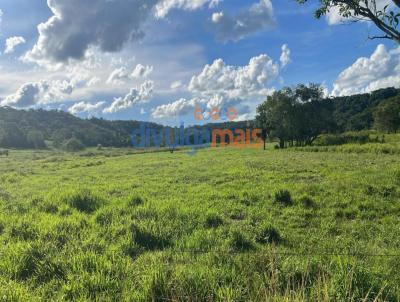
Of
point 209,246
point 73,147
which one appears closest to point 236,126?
point 73,147

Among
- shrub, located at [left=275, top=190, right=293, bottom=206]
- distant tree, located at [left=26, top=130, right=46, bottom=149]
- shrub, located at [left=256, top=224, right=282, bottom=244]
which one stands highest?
distant tree, located at [left=26, top=130, right=46, bottom=149]

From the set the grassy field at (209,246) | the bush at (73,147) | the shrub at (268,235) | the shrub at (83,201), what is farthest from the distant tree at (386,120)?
the bush at (73,147)

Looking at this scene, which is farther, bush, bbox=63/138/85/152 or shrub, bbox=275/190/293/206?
bush, bbox=63/138/85/152

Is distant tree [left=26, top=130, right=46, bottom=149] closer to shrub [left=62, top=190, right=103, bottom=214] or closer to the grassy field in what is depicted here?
the grassy field

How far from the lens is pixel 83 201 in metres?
13.6

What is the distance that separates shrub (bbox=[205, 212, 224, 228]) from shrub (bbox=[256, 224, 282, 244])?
1.50m

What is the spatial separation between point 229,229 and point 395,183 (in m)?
11.2

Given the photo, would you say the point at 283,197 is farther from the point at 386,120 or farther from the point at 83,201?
the point at 386,120

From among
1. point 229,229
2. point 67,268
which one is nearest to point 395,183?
point 229,229

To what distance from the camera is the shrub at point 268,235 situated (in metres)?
8.95

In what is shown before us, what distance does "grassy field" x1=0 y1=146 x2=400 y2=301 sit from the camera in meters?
5.46

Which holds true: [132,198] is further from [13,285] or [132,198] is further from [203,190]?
[13,285]

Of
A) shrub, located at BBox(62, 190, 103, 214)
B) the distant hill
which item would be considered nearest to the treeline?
the distant hill

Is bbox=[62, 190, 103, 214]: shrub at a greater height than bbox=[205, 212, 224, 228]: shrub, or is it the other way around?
bbox=[62, 190, 103, 214]: shrub
